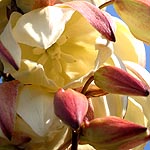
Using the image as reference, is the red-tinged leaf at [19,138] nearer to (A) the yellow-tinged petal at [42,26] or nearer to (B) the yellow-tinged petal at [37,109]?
(B) the yellow-tinged petal at [37,109]

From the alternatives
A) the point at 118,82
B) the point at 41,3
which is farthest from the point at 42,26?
the point at 118,82

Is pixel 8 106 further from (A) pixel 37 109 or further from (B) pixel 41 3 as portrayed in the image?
(B) pixel 41 3

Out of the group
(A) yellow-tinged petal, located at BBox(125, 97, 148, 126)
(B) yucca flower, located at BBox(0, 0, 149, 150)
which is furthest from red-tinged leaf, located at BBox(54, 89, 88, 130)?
(A) yellow-tinged petal, located at BBox(125, 97, 148, 126)

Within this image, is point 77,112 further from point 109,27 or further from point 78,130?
point 109,27

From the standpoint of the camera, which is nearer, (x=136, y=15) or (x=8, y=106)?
(x=8, y=106)

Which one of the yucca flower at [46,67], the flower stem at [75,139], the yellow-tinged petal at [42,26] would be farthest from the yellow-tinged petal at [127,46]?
the flower stem at [75,139]

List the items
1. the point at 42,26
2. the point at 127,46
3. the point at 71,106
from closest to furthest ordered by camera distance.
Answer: the point at 71,106, the point at 42,26, the point at 127,46
